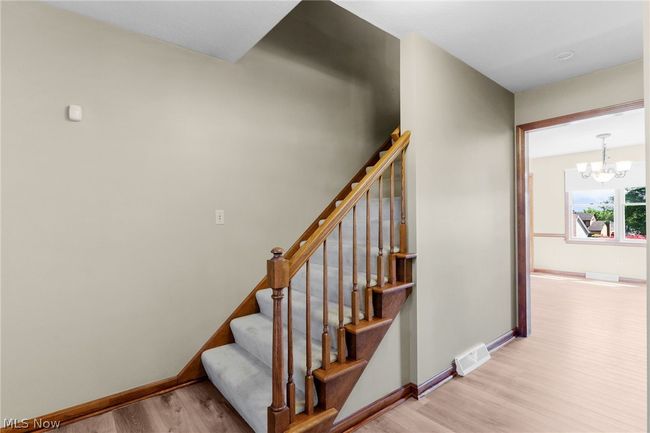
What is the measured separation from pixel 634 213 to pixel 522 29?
5.99 metres

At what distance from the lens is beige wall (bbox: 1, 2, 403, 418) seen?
1.82 metres

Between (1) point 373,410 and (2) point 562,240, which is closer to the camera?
(1) point 373,410

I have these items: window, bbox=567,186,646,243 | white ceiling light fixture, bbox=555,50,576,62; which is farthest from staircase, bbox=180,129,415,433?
window, bbox=567,186,646,243

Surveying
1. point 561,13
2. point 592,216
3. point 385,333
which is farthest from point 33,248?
point 592,216

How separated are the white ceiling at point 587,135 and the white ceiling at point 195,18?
3.45 meters

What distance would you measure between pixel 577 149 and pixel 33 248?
25.8 ft

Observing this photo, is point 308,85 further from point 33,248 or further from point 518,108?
point 33,248

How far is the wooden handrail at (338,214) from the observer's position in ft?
5.34

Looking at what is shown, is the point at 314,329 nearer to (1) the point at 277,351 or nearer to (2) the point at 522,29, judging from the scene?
(1) the point at 277,351

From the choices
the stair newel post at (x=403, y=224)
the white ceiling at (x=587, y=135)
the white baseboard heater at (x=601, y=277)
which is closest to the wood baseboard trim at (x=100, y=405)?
the stair newel post at (x=403, y=224)

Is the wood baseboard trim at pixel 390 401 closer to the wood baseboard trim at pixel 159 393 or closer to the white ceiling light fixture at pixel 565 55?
the wood baseboard trim at pixel 159 393

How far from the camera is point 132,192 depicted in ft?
7.03

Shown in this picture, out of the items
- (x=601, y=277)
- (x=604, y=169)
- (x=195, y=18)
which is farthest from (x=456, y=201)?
(x=601, y=277)

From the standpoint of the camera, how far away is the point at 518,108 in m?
3.27
